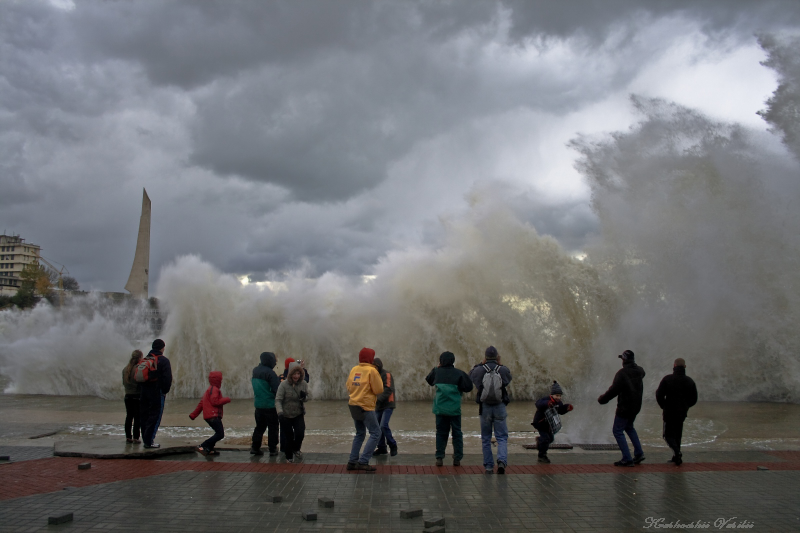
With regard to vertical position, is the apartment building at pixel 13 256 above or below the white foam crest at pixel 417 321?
above

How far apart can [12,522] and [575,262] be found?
52.3 ft

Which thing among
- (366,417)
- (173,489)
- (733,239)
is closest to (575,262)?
(733,239)

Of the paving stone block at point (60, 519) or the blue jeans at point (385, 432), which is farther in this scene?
the blue jeans at point (385, 432)

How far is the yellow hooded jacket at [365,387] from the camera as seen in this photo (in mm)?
6219

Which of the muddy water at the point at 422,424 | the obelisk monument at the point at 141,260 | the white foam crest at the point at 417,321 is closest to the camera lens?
the muddy water at the point at 422,424

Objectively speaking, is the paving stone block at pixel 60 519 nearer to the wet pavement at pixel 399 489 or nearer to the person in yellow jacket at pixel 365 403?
the wet pavement at pixel 399 489

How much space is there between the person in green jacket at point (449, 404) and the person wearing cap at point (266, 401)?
7.17 feet

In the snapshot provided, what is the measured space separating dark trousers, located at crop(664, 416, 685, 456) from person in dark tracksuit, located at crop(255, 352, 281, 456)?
505cm

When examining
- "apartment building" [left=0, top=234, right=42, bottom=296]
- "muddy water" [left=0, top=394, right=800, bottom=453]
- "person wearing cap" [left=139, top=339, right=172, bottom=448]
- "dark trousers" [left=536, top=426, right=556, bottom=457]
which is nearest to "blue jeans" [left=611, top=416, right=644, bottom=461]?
"dark trousers" [left=536, top=426, right=556, bottom=457]

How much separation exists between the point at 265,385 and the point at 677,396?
17.6ft

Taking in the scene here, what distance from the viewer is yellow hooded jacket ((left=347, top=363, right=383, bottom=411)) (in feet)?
20.4

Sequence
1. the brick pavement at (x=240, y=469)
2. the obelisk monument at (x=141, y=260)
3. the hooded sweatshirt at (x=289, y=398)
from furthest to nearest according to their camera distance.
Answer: the obelisk monument at (x=141, y=260), the hooded sweatshirt at (x=289, y=398), the brick pavement at (x=240, y=469)

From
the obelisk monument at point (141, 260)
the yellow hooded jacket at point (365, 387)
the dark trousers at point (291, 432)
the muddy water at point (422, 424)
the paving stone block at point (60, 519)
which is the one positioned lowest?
the muddy water at point (422, 424)

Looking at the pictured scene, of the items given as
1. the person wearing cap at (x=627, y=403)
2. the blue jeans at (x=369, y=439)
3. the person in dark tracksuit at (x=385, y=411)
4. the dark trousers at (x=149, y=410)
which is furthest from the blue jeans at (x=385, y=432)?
the dark trousers at (x=149, y=410)
